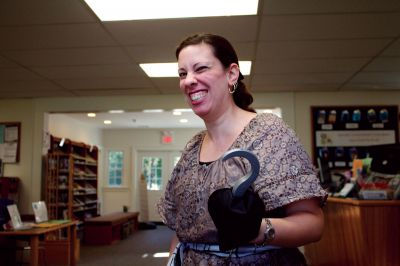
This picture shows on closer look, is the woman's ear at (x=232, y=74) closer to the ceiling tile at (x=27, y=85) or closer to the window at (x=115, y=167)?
the ceiling tile at (x=27, y=85)

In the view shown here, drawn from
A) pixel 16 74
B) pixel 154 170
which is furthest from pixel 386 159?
pixel 154 170

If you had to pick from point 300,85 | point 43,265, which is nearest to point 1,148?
point 43,265

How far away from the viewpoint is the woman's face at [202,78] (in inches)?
40.9

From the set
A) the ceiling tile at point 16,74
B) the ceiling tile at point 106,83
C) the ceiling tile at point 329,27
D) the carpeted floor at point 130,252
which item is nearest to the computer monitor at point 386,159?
the ceiling tile at point 329,27

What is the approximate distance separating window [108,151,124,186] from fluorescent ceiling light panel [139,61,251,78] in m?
7.30

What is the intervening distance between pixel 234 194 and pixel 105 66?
13.5ft

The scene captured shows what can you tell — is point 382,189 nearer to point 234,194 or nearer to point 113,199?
point 234,194

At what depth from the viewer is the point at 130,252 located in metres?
6.84

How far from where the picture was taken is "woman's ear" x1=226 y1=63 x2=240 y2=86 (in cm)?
109

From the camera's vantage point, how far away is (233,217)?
74 centimetres

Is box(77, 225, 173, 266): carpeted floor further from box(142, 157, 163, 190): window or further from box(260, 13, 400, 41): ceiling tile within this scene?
box(260, 13, 400, 41): ceiling tile

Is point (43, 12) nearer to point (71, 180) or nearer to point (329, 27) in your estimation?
point (329, 27)

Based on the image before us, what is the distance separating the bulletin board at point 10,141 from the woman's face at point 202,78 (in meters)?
5.92

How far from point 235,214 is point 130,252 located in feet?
21.4
